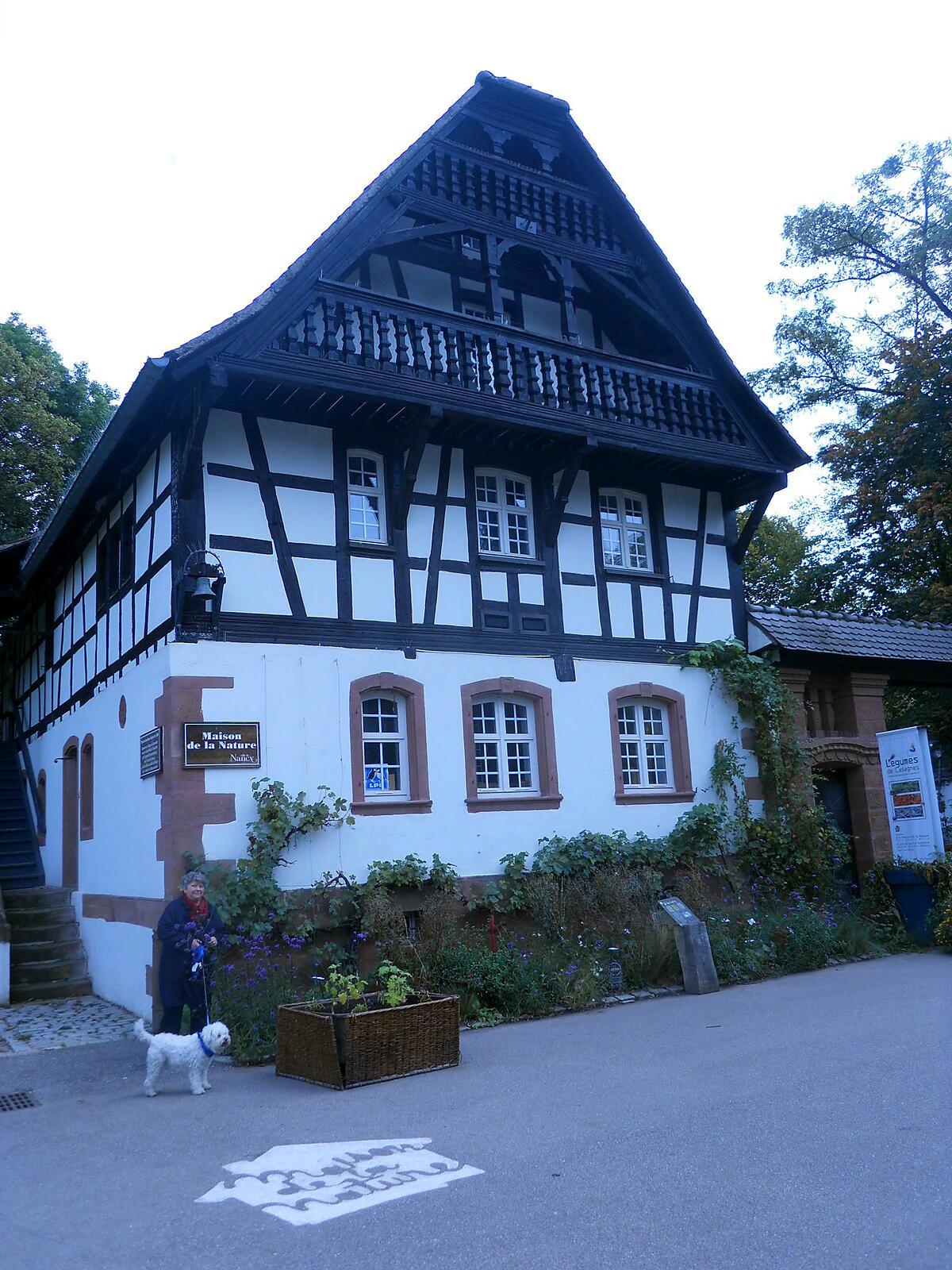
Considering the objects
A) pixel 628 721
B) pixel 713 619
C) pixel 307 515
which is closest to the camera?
pixel 307 515

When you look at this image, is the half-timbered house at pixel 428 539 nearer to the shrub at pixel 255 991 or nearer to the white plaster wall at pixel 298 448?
the white plaster wall at pixel 298 448

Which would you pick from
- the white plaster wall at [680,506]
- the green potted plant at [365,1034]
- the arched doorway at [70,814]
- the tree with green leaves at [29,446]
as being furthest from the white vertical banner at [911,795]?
the tree with green leaves at [29,446]

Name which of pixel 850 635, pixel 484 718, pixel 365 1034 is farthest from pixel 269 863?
pixel 850 635

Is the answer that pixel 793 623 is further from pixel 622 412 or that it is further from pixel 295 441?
pixel 295 441

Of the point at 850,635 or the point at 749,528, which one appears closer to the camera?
the point at 749,528

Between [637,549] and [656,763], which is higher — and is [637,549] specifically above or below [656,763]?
above

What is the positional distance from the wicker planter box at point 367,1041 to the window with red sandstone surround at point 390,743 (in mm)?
3253

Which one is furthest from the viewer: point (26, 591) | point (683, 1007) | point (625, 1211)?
point (26, 591)

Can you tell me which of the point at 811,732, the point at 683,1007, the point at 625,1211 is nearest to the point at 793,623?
the point at 811,732

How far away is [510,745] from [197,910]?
4.91m

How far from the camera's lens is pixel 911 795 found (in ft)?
50.4

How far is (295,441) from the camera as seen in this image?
1241 cm

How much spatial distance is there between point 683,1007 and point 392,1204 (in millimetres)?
6203

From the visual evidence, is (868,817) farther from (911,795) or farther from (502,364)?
(502,364)
